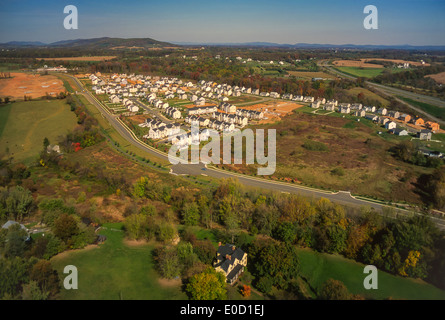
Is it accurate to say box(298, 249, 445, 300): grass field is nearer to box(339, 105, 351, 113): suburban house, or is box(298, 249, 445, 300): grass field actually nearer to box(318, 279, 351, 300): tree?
box(318, 279, 351, 300): tree

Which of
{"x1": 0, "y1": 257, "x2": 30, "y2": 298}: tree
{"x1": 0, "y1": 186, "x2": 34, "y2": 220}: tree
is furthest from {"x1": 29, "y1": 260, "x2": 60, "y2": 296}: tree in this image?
{"x1": 0, "y1": 186, "x2": 34, "y2": 220}: tree

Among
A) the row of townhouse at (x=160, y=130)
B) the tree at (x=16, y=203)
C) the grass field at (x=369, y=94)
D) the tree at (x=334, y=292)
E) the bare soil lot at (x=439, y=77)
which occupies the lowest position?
the tree at (x=334, y=292)

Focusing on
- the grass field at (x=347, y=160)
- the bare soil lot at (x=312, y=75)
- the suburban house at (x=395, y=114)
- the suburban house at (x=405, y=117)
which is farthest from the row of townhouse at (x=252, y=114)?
the bare soil lot at (x=312, y=75)

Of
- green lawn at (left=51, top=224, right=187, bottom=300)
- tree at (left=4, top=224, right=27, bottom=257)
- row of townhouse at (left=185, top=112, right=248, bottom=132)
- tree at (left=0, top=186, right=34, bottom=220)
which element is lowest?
green lawn at (left=51, top=224, right=187, bottom=300)

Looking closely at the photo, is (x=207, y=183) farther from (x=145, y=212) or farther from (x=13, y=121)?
(x=13, y=121)

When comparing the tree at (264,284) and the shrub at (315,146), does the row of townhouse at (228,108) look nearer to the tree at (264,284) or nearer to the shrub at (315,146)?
the shrub at (315,146)
